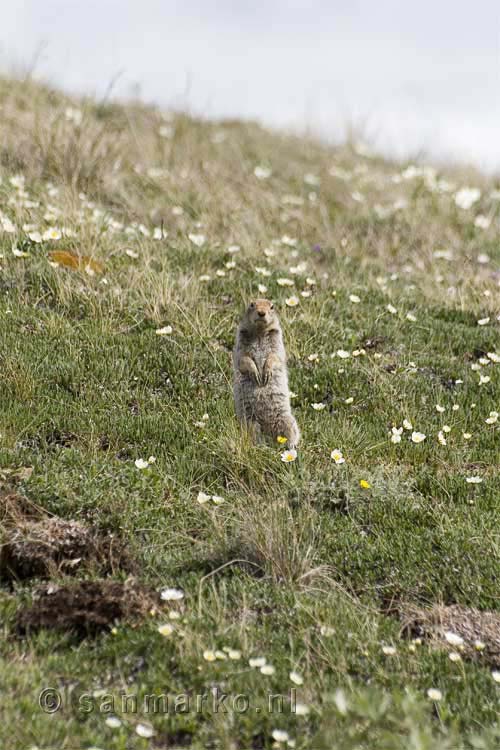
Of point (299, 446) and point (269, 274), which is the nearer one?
point (299, 446)

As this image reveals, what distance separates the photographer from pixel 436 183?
53.3 feet

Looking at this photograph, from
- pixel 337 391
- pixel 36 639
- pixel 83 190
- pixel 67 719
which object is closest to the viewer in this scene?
pixel 67 719

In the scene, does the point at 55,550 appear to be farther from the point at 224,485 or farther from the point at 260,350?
the point at 260,350

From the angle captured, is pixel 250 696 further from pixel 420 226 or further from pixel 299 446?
pixel 420 226

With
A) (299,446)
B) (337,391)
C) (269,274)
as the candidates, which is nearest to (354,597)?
(299,446)

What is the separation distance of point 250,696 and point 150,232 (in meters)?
7.16

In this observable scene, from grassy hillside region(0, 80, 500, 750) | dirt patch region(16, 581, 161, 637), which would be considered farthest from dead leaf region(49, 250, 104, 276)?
dirt patch region(16, 581, 161, 637)

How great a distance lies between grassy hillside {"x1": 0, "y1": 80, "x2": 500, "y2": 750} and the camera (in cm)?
429

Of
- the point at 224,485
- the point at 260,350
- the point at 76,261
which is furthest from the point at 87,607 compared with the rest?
Result: the point at 76,261

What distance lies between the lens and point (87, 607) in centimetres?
478

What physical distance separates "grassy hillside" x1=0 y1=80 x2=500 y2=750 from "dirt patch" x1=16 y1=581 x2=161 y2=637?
0.04 ft

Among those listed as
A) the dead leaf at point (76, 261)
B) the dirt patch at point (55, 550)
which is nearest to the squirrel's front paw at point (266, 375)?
the dirt patch at point (55, 550)

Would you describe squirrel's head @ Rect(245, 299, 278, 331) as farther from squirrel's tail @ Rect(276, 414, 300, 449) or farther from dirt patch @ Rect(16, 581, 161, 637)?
dirt patch @ Rect(16, 581, 161, 637)

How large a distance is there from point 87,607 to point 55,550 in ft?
1.94
